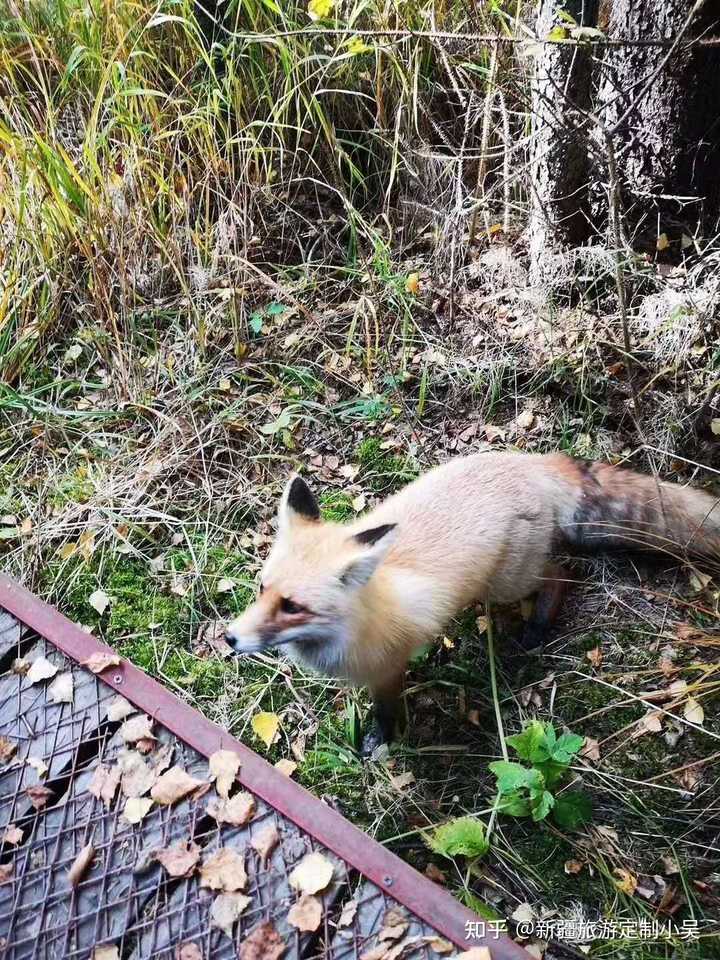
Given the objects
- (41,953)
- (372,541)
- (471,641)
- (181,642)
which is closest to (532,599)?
(471,641)

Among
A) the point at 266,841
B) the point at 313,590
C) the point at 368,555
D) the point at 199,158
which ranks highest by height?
the point at 199,158

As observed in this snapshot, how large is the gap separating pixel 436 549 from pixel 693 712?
117 centimetres

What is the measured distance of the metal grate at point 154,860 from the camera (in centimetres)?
220

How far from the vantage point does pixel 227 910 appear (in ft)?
7.42

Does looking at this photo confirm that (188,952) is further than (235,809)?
No

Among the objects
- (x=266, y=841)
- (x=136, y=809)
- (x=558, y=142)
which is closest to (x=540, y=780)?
(x=266, y=841)

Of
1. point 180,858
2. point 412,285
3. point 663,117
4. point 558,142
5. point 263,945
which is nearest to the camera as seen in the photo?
point 263,945

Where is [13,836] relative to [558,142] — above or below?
below

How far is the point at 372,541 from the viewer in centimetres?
235

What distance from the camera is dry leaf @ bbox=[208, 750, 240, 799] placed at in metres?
2.48

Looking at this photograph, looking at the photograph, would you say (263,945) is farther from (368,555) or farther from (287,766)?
(368,555)

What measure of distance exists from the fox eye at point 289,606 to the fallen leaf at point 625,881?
1.46 meters

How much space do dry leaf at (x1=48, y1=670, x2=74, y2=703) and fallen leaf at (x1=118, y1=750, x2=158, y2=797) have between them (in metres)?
0.39

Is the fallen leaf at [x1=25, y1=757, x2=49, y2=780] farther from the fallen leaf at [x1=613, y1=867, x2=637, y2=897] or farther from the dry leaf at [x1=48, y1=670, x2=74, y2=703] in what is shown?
the fallen leaf at [x1=613, y1=867, x2=637, y2=897]
